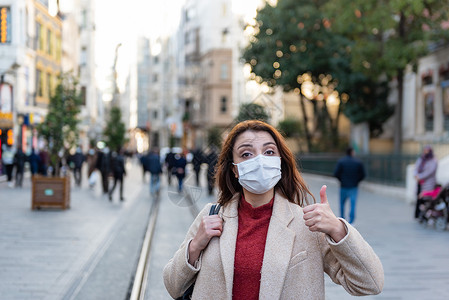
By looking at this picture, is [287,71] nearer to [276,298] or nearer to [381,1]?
[381,1]

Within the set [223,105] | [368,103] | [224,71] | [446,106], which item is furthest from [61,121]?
[224,71]

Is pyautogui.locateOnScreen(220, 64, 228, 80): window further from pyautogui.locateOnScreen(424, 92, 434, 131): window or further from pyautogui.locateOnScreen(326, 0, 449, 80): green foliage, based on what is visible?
pyautogui.locateOnScreen(326, 0, 449, 80): green foliage

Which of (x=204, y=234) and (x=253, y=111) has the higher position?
(x=253, y=111)

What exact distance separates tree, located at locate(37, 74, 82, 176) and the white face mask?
580 inches

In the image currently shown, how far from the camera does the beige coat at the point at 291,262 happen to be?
258cm

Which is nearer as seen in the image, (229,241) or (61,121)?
(229,241)

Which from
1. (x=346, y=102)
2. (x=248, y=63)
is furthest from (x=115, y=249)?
(x=248, y=63)

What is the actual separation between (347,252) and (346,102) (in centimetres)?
3049

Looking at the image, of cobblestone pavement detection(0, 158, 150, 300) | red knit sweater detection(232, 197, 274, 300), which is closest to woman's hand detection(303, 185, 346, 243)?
red knit sweater detection(232, 197, 274, 300)

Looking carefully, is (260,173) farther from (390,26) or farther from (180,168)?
(390,26)

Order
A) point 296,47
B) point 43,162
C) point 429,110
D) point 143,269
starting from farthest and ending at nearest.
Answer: point 296,47
point 429,110
point 43,162
point 143,269

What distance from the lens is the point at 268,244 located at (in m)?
2.65

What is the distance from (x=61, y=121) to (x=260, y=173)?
49.2 feet

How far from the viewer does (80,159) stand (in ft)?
86.9
